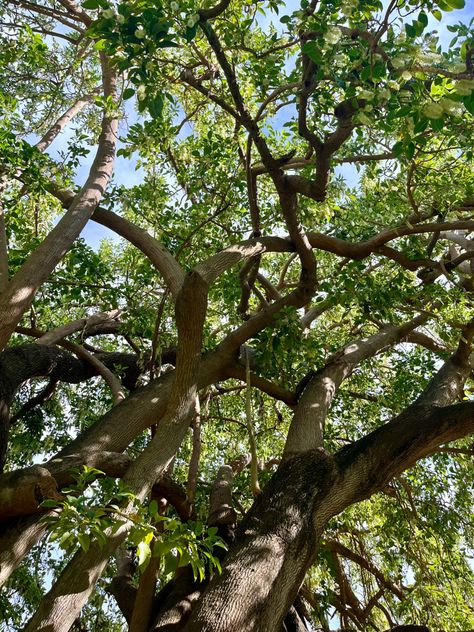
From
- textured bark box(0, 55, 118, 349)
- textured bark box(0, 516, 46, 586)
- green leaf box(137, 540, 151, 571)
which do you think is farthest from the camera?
textured bark box(0, 55, 118, 349)

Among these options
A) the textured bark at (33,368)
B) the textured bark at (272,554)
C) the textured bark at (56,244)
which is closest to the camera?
the textured bark at (272,554)

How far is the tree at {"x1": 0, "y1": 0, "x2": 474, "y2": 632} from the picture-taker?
279 cm

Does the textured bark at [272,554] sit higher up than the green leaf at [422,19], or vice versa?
the green leaf at [422,19]

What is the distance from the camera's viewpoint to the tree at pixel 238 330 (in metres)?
2.79

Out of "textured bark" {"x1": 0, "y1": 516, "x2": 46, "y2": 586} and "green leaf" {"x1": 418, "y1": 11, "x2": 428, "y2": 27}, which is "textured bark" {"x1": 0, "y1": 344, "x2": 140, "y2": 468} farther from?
"green leaf" {"x1": 418, "y1": 11, "x2": 428, "y2": 27}

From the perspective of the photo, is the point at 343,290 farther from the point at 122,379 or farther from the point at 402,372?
the point at 122,379

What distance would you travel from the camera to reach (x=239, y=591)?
2.71 meters

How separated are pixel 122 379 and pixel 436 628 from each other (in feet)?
13.1

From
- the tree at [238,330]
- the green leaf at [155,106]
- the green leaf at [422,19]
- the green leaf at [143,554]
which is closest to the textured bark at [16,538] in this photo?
the tree at [238,330]

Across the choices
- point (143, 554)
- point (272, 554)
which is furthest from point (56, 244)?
point (143, 554)

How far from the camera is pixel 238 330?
4867 mm

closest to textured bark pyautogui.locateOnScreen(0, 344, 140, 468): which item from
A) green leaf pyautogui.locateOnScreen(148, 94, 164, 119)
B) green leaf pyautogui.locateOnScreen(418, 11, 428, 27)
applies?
green leaf pyautogui.locateOnScreen(148, 94, 164, 119)

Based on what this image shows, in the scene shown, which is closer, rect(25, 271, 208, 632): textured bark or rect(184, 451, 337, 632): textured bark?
rect(184, 451, 337, 632): textured bark

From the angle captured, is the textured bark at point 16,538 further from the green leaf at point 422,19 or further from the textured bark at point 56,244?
the green leaf at point 422,19
